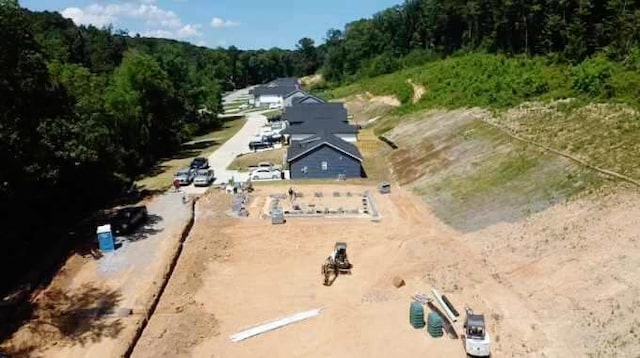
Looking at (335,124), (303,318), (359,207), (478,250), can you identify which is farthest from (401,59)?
(303,318)

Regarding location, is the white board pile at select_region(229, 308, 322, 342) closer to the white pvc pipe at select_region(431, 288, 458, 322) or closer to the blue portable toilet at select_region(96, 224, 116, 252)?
the white pvc pipe at select_region(431, 288, 458, 322)

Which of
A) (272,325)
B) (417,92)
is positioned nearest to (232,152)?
(417,92)

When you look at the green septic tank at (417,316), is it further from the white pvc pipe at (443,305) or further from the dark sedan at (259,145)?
the dark sedan at (259,145)

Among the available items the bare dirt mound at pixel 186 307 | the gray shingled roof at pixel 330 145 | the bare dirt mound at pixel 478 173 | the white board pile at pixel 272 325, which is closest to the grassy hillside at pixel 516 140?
the bare dirt mound at pixel 478 173

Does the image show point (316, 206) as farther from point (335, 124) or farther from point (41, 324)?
point (335, 124)

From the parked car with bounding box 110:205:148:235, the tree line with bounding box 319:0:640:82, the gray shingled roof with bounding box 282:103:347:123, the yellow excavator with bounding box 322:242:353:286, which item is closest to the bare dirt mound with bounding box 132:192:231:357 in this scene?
the parked car with bounding box 110:205:148:235
